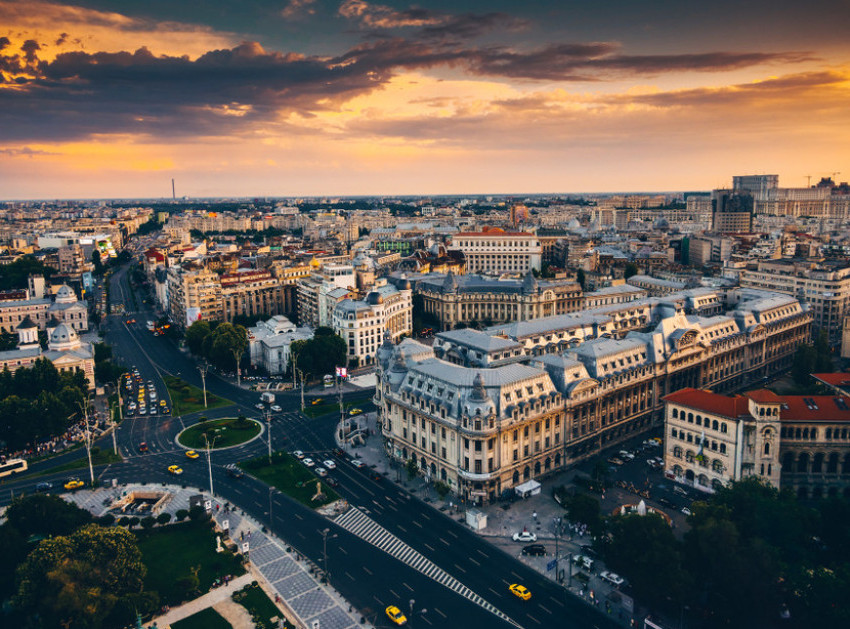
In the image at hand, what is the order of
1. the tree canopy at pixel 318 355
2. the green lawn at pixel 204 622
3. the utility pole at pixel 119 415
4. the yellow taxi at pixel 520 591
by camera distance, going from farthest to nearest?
the tree canopy at pixel 318 355
the utility pole at pixel 119 415
the yellow taxi at pixel 520 591
the green lawn at pixel 204 622

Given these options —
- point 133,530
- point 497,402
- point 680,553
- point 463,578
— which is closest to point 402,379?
point 497,402

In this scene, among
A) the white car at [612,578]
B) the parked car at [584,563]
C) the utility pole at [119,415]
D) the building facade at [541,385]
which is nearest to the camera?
the white car at [612,578]

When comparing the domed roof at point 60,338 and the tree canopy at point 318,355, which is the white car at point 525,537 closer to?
the tree canopy at point 318,355

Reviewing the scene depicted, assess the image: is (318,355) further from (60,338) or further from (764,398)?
(764,398)

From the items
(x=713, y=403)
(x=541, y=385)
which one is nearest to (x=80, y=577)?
(x=541, y=385)

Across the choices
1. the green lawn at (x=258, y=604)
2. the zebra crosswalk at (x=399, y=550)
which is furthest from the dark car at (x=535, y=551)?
the green lawn at (x=258, y=604)

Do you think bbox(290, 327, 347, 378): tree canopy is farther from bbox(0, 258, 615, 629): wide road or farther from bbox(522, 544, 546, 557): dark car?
bbox(522, 544, 546, 557): dark car

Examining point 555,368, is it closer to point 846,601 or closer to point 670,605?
point 670,605
